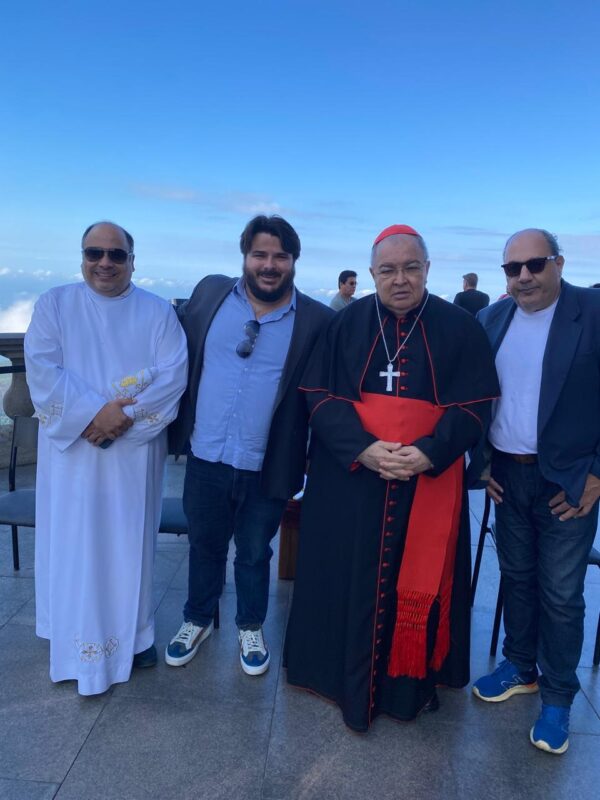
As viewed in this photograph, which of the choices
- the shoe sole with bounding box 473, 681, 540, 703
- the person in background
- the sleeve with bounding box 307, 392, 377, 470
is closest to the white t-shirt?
the sleeve with bounding box 307, 392, 377, 470

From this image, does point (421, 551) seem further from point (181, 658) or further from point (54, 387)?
point (54, 387)

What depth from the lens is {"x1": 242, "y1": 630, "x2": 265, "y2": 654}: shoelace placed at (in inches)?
108

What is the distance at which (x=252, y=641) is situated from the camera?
2771mm

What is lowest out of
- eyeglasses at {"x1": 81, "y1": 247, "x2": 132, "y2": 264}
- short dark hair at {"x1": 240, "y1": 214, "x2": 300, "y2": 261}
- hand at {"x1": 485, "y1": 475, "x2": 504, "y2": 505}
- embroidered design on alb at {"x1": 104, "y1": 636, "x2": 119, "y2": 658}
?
embroidered design on alb at {"x1": 104, "y1": 636, "x2": 119, "y2": 658}

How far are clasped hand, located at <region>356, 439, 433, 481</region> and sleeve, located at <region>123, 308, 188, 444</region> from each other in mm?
867

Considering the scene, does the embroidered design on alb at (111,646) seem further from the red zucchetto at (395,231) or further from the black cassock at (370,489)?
the red zucchetto at (395,231)

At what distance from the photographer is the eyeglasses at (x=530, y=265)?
2229mm

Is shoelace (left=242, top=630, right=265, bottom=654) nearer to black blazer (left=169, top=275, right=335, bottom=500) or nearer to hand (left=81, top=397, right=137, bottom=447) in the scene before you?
black blazer (left=169, top=275, right=335, bottom=500)

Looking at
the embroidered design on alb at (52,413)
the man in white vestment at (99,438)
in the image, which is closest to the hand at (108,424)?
the man in white vestment at (99,438)

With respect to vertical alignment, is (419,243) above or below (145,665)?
above

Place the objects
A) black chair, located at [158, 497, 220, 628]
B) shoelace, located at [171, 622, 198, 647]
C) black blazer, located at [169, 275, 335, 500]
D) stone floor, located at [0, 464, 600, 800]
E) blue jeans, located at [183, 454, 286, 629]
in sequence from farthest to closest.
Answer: black chair, located at [158, 497, 220, 628]
shoelace, located at [171, 622, 198, 647]
blue jeans, located at [183, 454, 286, 629]
black blazer, located at [169, 275, 335, 500]
stone floor, located at [0, 464, 600, 800]

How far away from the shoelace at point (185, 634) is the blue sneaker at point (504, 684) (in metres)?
1.35

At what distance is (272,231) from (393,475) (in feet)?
3.82

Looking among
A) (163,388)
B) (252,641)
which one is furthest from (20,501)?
(252,641)
